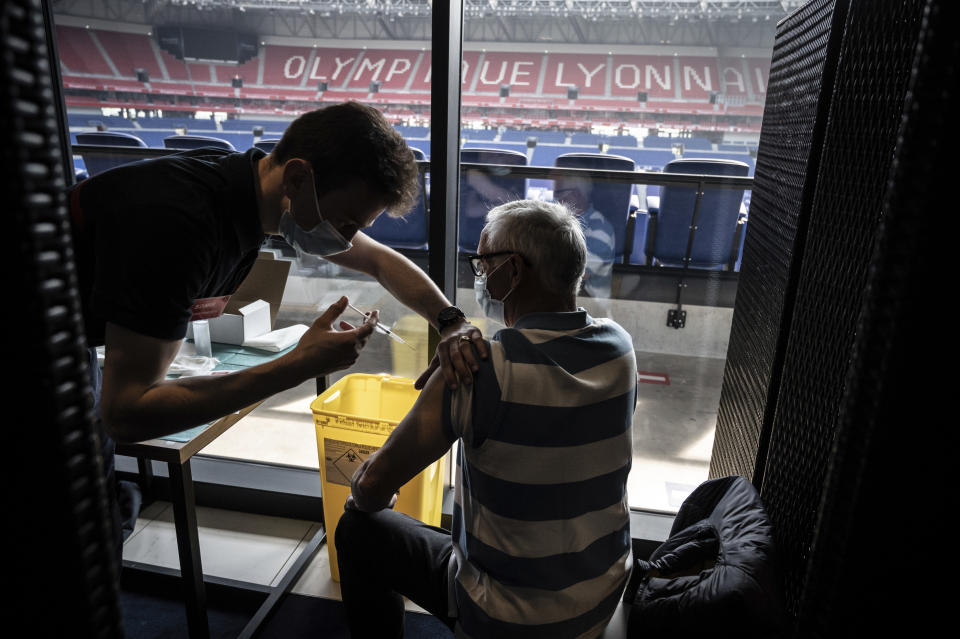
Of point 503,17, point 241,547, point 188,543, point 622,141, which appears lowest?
point 241,547

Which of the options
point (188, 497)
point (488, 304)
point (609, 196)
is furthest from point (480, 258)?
point (609, 196)

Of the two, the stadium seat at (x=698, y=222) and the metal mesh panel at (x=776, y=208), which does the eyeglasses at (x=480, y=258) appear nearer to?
the metal mesh panel at (x=776, y=208)

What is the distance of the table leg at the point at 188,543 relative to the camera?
5.09 feet

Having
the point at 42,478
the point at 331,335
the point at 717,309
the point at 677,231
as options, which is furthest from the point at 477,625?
the point at 677,231

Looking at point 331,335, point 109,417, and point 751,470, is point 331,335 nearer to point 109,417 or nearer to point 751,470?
point 109,417

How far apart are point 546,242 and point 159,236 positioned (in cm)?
79

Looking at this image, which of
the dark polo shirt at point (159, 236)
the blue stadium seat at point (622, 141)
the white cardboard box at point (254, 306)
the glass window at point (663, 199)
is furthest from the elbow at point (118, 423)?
the blue stadium seat at point (622, 141)

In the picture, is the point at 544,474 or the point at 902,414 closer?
the point at 902,414

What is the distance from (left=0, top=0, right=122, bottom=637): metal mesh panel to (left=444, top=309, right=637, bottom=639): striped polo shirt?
0.73 meters

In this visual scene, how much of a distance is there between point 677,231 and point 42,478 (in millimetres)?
3252

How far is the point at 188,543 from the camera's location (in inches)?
62.5

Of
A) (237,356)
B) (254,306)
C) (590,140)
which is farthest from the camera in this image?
(590,140)

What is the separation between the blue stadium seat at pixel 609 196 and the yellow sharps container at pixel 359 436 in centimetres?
131

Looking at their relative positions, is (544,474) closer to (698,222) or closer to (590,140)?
(698,222)
